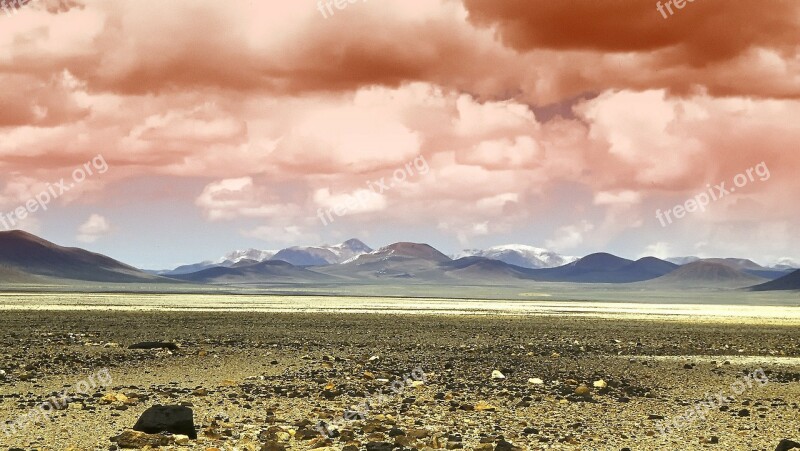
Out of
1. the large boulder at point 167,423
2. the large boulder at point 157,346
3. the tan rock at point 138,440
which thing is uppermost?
the large boulder at point 157,346

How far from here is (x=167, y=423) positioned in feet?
47.4

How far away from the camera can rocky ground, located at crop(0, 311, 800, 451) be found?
1500 centimetres

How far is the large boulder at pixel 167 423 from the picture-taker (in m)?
14.4

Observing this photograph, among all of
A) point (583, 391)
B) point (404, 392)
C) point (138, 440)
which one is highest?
point (583, 391)

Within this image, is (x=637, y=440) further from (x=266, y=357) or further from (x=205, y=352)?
(x=205, y=352)

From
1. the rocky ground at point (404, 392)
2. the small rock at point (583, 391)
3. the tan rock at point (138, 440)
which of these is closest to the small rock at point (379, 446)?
the rocky ground at point (404, 392)

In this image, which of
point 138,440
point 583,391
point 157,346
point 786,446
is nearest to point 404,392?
point 583,391

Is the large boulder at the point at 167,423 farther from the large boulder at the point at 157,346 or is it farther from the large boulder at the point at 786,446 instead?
the large boulder at the point at 157,346

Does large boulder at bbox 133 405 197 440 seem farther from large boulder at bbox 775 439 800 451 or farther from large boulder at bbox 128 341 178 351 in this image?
large boulder at bbox 128 341 178 351

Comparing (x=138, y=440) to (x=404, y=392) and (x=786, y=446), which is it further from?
(x=786, y=446)

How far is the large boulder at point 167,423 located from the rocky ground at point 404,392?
30cm

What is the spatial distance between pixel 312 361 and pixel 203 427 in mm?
12610

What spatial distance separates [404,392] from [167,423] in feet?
25.1

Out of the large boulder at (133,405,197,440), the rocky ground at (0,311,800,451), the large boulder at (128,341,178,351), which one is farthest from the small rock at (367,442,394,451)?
the large boulder at (128,341,178,351)
